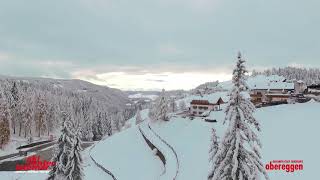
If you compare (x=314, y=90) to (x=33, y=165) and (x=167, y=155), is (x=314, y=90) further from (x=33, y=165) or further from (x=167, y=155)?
(x=33, y=165)

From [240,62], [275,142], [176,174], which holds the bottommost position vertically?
[176,174]

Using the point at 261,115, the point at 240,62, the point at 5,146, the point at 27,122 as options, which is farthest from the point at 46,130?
the point at 240,62

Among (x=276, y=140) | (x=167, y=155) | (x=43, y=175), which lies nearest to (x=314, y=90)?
(x=276, y=140)

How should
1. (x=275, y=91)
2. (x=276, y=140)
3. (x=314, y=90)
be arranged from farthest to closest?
(x=275, y=91) → (x=314, y=90) → (x=276, y=140)

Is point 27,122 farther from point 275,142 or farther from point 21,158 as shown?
point 275,142

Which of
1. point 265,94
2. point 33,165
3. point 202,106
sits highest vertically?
point 265,94

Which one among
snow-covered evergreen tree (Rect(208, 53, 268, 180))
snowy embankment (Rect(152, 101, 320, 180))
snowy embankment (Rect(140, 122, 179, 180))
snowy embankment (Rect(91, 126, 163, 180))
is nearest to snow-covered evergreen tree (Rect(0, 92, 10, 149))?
snowy embankment (Rect(91, 126, 163, 180))
